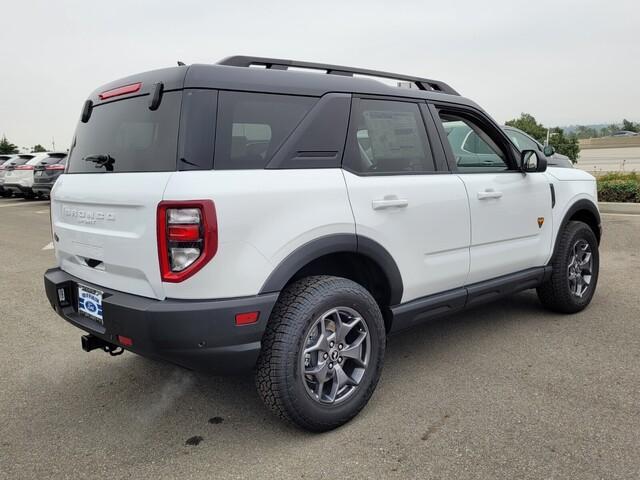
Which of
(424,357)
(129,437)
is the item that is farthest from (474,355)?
(129,437)

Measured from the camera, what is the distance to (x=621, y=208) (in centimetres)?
1053

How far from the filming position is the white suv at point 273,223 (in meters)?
2.38

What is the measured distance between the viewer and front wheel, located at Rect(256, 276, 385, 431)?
100 inches

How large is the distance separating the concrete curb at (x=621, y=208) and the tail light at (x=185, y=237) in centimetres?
1018

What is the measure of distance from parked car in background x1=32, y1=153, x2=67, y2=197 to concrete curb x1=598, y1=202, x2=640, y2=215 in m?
13.7

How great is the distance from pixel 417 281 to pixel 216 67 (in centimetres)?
165

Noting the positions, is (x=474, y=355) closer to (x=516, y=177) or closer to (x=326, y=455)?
(x=516, y=177)

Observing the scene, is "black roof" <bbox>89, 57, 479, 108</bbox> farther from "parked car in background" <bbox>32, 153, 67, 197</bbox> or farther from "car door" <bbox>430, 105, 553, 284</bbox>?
"parked car in background" <bbox>32, 153, 67, 197</bbox>

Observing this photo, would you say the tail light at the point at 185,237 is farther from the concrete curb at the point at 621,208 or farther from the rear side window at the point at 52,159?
the rear side window at the point at 52,159

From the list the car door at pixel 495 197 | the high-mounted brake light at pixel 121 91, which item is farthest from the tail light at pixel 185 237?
the car door at pixel 495 197

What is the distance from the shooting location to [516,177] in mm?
3885

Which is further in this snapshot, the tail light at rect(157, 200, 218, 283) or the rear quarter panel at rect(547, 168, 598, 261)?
the rear quarter panel at rect(547, 168, 598, 261)

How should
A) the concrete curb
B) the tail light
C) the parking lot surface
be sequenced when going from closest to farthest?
the tail light
the parking lot surface
the concrete curb

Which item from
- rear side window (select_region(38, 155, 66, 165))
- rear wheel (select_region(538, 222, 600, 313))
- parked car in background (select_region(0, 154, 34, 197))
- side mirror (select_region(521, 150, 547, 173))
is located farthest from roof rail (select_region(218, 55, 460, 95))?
parked car in background (select_region(0, 154, 34, 197))
